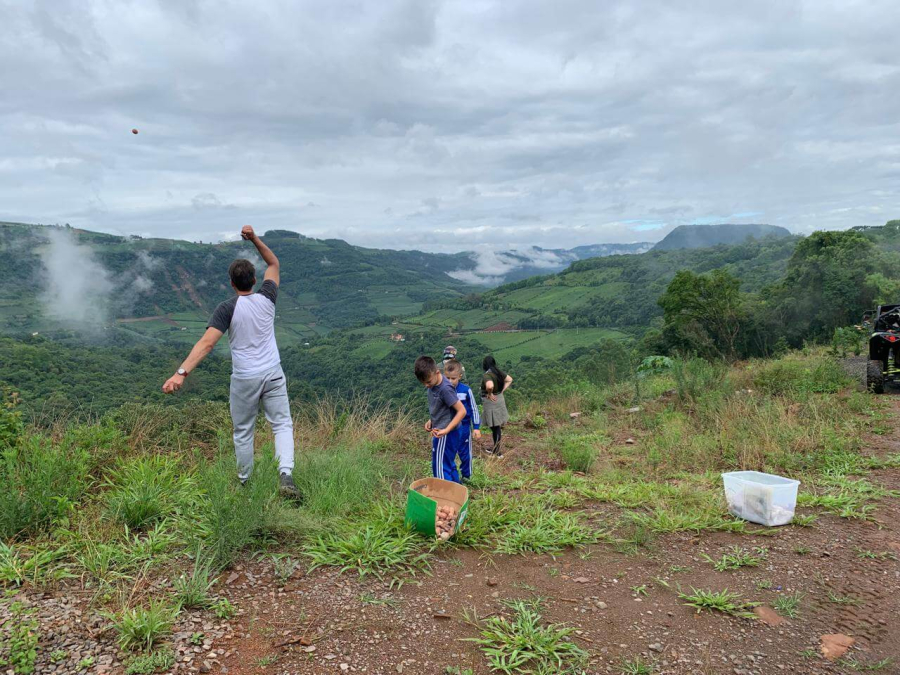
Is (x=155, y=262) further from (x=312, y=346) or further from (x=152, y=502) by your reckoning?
(x=152, y=502)

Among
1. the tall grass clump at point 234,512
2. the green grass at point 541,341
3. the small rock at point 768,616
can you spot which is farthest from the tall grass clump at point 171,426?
the green grass at point 541,341

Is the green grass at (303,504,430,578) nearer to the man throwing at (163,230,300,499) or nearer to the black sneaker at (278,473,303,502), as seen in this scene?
the black sneaker at (278,473,303,502)

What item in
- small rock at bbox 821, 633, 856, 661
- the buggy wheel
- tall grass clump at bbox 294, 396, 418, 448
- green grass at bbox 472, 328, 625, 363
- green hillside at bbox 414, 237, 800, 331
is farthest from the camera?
green hillside at bbox 414, 237, 800, 331

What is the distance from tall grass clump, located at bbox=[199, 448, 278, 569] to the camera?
3180 mm

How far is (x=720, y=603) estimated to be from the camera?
2.89 m

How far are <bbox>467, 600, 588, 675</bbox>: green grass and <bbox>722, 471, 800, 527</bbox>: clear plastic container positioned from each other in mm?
2145

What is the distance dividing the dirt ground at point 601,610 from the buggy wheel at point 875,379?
6413 mm

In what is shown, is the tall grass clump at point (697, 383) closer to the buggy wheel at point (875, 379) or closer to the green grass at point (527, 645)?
the buggy wheel at point (875, 379)

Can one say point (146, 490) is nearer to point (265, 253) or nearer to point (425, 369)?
point (265, 253)

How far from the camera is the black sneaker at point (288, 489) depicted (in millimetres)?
4055

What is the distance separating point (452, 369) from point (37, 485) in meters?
3.40

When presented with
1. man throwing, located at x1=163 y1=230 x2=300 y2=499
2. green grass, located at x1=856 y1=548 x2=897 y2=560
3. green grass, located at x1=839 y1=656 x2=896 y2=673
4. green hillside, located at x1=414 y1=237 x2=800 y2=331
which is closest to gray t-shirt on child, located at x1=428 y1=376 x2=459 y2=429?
man throwing, located at x1=163 y1=230 x2=300 y2=499

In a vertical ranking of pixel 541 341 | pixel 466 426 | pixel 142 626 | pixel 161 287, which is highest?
pixel 161 287

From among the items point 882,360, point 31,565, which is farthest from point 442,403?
point 882,360
